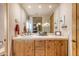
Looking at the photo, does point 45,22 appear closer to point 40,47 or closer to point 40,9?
point 40,9

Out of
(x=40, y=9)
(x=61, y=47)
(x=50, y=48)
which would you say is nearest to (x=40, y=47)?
(x=50, y=48)

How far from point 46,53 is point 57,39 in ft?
0.97

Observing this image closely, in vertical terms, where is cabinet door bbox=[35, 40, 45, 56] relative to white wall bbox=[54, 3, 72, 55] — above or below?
below

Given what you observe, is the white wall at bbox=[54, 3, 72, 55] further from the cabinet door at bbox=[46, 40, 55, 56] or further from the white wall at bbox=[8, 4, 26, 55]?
the white wall at bbox=[8, 4, 26, 55]

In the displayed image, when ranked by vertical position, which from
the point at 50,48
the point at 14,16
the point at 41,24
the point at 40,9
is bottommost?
the point at 50,48

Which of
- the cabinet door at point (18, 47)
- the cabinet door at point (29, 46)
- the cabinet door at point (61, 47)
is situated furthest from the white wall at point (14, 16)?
the cabinet door at point (61, 47)

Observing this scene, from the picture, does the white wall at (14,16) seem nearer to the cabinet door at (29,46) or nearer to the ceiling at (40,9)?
the ceiling at (40,9)

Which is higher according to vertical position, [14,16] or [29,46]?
[14,16]

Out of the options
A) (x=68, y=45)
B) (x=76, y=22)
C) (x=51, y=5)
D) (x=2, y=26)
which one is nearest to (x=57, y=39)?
(x=68, y=45)

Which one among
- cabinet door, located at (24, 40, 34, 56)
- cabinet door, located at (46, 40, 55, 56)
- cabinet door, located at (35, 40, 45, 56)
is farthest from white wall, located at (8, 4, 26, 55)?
cabinet door, located at (46, 40, 55, 56)

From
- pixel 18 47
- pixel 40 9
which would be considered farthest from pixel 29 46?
pixel 40 9

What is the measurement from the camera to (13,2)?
7.41ft

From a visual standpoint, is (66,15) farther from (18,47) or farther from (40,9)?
(18,47)

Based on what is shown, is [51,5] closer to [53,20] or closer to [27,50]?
[53,20]
